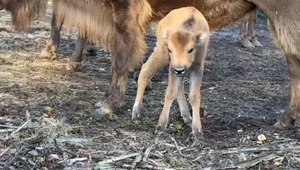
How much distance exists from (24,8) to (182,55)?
2919 millimetres

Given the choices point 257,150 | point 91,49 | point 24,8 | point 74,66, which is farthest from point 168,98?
point 91,49

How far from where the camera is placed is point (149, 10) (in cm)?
771

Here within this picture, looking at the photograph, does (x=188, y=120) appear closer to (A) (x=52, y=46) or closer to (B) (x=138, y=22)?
(B) (x=138, y=22)

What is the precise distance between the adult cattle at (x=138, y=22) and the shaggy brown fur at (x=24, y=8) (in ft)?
0.69

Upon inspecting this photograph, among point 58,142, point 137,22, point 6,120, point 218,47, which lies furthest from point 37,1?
point 218,47

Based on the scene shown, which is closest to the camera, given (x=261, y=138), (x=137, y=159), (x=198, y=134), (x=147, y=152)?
(x=137, y=159)

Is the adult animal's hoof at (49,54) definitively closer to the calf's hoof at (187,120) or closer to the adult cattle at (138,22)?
the adult cattle at (138,22)

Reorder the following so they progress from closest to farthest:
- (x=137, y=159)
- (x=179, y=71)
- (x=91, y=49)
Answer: (x=137, y=159)
(x=179, y=71)
(x=91, y=49)

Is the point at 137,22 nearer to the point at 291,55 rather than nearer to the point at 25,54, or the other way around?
the point at 291,55

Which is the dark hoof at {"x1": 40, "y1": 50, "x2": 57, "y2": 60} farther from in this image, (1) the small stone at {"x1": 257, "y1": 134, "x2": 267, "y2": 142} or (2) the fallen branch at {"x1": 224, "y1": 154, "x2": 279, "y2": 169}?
(2) the fallen branch at {"x1": 224, "y1": 154, "x2": 279, "y2": 169}

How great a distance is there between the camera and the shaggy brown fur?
8.19 meters

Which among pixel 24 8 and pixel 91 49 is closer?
pixel 24 8

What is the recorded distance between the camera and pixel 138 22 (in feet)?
25.0

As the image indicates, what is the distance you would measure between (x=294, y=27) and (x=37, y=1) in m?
3.21
